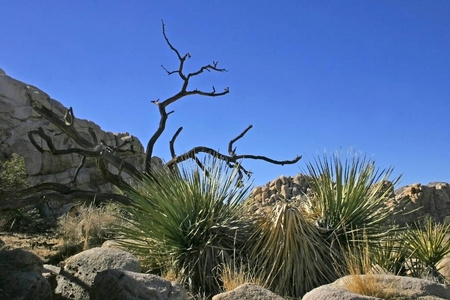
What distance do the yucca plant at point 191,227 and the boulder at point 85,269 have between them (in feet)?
3.17

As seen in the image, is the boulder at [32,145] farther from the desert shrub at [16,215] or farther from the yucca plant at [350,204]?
the yucca plant at [350,204]

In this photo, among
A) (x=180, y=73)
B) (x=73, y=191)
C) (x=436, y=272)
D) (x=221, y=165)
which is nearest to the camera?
(x=221, y=165)

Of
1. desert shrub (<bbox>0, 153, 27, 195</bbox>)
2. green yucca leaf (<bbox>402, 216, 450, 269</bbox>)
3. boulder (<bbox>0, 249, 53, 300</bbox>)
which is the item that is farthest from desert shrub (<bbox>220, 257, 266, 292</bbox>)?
desert shrub (<bbox>0, 153, 27, 195</bbox>)

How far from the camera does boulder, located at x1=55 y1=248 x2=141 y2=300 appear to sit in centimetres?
654

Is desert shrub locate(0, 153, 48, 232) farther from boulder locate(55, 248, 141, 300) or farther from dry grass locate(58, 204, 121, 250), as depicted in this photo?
boulder locate(55, 248, 141, 300)

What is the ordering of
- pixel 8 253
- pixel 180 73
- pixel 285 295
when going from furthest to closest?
pixel 180 73, pixel 285 295, pixel 8 253

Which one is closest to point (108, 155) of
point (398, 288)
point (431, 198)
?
point (398, 288)

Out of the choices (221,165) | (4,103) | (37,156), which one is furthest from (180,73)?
(4,103)

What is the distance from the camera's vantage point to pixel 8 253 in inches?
246

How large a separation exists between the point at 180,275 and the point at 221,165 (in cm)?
185

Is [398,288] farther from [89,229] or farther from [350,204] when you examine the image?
[89,229]

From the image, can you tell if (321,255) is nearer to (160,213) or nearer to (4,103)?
(160,213)

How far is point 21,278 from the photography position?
5.82 m

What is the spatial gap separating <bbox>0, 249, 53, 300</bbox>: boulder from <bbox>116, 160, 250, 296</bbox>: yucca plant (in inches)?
76.1
